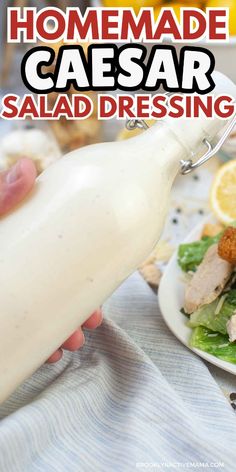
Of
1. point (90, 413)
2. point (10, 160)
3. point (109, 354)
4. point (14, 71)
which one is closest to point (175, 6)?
point (10, 160)

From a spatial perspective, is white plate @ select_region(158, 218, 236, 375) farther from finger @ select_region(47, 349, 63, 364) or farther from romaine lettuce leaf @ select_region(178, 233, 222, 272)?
finger @ select_region(47, 349, 63, 364)

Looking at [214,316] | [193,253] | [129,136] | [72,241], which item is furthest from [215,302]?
[129,136]

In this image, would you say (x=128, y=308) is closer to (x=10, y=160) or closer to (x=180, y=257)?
(x=180, y=257)

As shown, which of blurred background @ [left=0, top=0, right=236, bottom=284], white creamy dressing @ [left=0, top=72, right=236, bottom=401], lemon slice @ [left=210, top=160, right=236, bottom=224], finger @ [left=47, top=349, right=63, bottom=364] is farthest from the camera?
blurred background @ [left=0, top=0, right=236, bottom=284]

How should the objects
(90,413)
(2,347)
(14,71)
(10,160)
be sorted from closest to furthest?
(2,347) < (90,413) < (10,160) < (14,71)

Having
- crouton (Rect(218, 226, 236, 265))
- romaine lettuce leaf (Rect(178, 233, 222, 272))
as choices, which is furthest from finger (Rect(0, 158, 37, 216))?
romaine lettuce leaf (Rect(178, 233, 222, 272))
